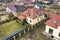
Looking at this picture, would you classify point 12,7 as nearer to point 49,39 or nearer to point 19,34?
point 19,34

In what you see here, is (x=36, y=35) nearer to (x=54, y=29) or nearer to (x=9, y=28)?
(x=54, y=29)

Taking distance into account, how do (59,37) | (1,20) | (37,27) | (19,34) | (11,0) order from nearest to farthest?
1. (59,37)
2. (19,34)
3. (37,27)
4. (1,20)
5. (11,0)

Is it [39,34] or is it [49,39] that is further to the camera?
[39,34]

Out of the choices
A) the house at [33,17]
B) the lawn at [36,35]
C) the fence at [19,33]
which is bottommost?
the lawn at [36,35]

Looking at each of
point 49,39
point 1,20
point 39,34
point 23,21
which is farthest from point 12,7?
point 49,39

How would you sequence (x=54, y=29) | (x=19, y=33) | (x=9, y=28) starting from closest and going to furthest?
(x=54, y=29) → (x=19, y=33) → (x=9, y=28)

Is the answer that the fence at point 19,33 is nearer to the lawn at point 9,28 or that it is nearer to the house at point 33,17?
the house at point 33,17

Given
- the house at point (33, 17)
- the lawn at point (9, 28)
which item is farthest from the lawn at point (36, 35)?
the lawn at point (9, 28)

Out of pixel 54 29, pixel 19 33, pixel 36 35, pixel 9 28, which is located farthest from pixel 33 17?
pixel 54 29
